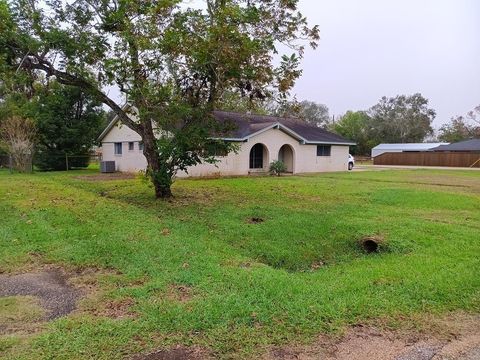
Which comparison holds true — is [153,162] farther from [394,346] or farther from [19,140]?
[19,140]

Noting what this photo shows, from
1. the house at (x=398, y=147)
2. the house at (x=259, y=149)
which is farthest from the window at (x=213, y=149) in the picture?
the house at (x=398, y=147)

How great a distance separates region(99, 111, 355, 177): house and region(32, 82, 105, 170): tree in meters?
1.35

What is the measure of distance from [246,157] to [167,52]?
47.3 ft

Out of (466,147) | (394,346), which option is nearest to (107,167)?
(394,346)

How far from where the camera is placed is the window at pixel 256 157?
25.1 meters

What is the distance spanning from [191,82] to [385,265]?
7121 millimetres

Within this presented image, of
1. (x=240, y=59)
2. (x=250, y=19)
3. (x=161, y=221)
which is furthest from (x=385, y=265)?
(x=250, y=19)

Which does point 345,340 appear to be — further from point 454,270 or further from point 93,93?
point 93,93

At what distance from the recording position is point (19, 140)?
22.2 metres

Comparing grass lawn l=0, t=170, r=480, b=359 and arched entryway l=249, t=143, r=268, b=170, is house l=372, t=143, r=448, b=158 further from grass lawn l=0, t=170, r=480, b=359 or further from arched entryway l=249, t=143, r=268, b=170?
grass lawn l=0, t=170, r=480, b=359

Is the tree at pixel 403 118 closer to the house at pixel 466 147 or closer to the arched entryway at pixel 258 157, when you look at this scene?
the house at pixel 466 147

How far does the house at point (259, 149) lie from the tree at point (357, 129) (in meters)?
31.9

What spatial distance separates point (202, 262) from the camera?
19.8 feet

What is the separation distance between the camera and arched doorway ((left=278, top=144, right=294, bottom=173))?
88.2 ft
